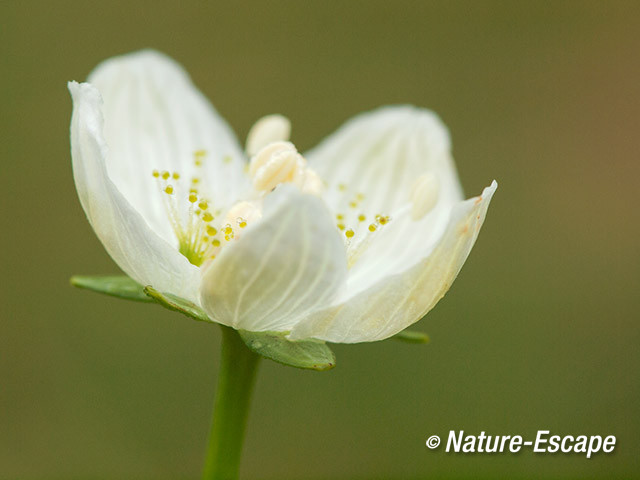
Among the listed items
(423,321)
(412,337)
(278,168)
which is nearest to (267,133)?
(278,168)

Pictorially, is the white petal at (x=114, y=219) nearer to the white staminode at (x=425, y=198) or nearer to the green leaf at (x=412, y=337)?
the green leaf at (x=412, y=337)

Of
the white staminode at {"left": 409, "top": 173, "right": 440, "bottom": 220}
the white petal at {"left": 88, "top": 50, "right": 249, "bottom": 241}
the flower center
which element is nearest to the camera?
the flower center

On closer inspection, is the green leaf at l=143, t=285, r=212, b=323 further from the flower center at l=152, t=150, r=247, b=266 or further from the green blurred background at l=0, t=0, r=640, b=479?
the green blurred background at l=0, t=0, r=640, b=479

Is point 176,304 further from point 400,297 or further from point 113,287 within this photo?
point 400,297

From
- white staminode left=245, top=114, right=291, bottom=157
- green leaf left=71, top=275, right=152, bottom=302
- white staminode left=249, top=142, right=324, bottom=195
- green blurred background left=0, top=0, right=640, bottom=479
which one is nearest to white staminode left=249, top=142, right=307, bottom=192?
white staminode left=249, top=142, right=324, bottom=195

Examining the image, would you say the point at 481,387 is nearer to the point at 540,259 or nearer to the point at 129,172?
the point at 540,259

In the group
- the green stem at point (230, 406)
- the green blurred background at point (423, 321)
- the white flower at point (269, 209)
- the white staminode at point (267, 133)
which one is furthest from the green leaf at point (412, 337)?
the green blurred background at point (423, 321)
